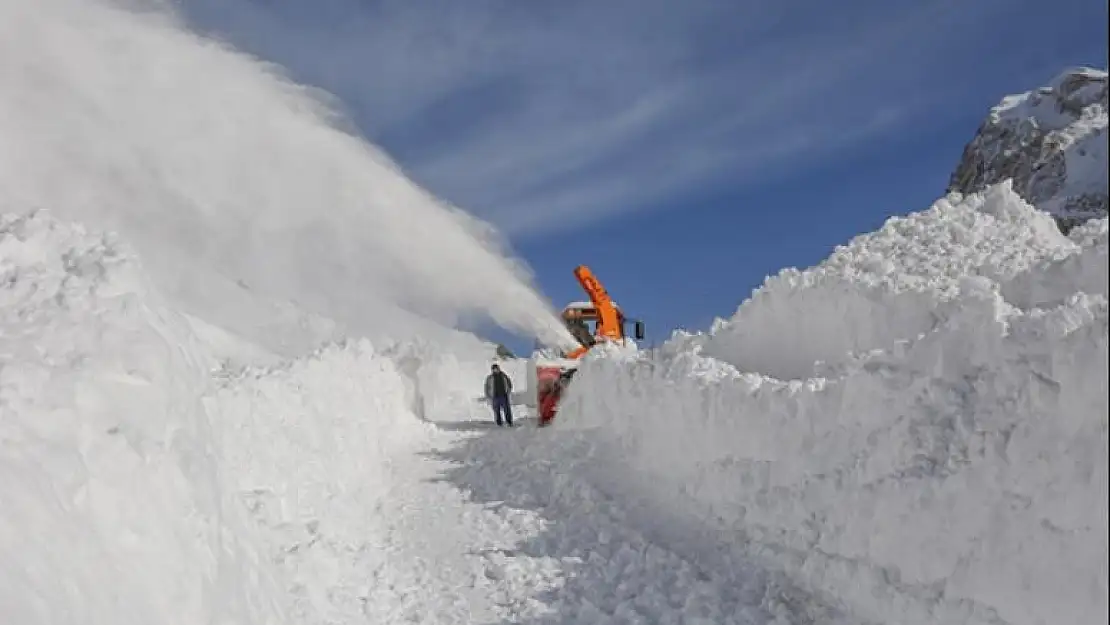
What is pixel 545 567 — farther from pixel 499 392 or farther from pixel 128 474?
pixel 499 392

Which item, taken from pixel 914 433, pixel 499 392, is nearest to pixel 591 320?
pixel 499 392

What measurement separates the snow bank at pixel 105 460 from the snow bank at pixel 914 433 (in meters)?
4.73

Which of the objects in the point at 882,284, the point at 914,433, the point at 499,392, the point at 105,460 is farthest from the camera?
the point at 499,392

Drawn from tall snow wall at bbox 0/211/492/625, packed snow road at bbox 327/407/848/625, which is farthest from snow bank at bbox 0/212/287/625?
packed snow road at bbox 327/407/848/625

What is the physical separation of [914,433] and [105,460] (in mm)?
5683

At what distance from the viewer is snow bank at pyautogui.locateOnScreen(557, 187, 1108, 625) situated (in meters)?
4.62

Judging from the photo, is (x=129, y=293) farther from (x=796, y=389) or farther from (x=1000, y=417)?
(x=1000, y=417)

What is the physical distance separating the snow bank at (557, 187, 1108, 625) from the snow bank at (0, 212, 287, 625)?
4.73 meters

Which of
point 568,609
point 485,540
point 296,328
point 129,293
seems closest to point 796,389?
point 568,609

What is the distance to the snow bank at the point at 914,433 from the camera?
182 inches

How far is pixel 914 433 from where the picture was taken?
20.1ft

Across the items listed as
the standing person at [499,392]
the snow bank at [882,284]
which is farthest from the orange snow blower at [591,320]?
the snow bank at [882,284]

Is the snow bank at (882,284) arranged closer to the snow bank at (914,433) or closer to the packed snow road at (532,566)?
the snow bank at (914,433)

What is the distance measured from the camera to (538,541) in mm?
9258
